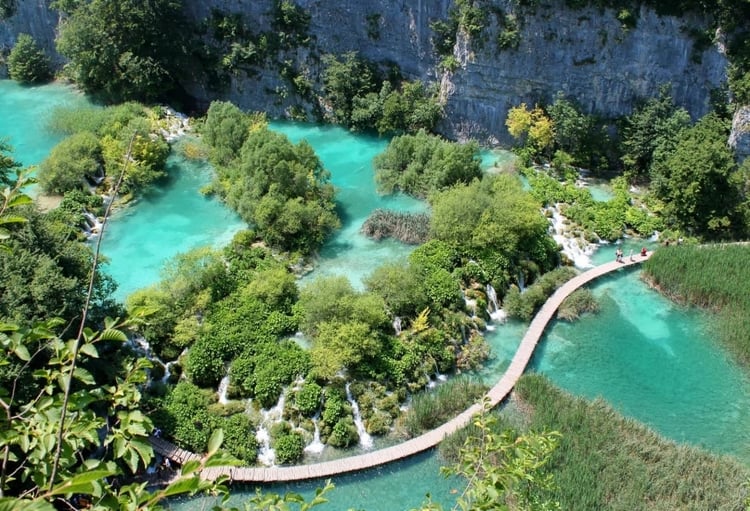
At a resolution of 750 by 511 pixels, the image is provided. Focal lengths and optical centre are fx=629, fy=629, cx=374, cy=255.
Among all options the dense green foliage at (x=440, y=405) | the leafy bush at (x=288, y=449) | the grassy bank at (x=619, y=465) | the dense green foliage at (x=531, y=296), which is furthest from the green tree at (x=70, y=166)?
the grassy bank at (x=619, y=465)

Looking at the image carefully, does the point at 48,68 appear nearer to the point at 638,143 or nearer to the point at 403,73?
the point at 403,73

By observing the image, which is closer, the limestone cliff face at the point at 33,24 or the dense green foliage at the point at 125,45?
the dense green foliage at the point at 125,45

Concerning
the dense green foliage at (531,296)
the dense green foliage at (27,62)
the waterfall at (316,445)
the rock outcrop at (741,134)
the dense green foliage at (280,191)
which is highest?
the dense green foliage at (27,62)

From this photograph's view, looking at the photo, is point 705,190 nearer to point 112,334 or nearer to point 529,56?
point 529,56

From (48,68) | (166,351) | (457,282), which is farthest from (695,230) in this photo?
(48,68)

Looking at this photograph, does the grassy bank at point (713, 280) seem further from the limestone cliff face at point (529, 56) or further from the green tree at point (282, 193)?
the green tree at point (282, 193)

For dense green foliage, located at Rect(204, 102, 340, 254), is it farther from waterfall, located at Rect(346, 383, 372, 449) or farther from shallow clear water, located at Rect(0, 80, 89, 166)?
shallow clear water, located at Rect(0, 80, 89, 166)
